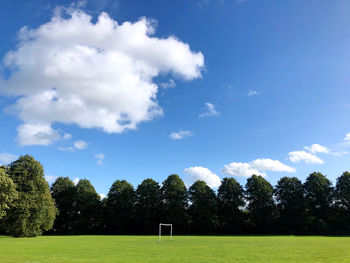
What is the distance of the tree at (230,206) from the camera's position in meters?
76.6

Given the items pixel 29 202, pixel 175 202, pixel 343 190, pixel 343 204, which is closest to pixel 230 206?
pixel 175 202

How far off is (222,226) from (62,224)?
48.5m

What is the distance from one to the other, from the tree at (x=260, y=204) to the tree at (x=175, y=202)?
1952cm

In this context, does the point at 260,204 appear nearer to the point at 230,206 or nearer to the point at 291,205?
the point at 291,205

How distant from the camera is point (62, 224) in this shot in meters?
80.7

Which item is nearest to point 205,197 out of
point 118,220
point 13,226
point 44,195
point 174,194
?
point 174,194

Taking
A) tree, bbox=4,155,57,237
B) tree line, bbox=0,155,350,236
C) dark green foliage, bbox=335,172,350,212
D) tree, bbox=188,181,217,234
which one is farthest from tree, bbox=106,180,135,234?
dark green foliage, bbox=335,172,350,212

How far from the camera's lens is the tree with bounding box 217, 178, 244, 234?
7656 centimetres

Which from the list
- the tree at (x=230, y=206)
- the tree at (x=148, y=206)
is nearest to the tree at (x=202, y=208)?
the tree at (x=230, y=206)

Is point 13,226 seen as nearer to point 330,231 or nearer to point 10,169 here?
point 10,169

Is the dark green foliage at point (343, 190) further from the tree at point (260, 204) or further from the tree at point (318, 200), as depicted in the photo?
the tree at point (260, 204)

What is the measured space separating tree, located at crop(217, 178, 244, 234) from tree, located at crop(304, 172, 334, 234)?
736 inches

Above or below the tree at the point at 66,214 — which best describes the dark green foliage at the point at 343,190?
above

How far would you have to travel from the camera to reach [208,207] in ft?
258
